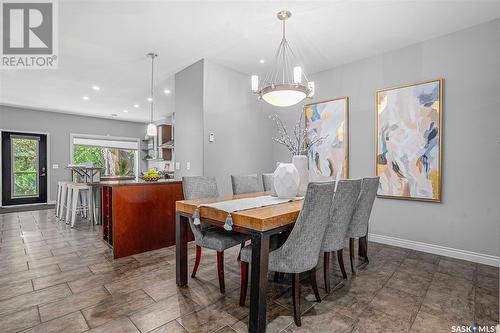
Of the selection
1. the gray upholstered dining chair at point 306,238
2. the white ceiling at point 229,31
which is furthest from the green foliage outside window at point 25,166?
the gray upholstered dining chair at point 306,238

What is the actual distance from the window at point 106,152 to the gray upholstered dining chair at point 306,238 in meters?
7.21

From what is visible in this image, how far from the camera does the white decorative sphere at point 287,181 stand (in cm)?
243

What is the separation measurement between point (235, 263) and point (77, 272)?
163cm

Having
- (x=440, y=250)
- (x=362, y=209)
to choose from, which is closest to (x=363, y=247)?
(x=362, y=209)

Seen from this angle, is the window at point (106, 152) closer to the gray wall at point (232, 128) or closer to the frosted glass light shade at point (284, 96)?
the gray wall at point (232, 128)

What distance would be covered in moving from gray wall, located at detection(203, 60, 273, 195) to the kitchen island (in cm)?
78

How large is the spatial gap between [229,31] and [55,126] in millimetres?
6918

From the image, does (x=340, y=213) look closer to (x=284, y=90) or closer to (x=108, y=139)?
(x=284, y=90)

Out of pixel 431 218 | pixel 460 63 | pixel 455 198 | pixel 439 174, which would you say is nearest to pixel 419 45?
pixel 460 63

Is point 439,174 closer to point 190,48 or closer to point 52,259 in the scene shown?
point 190,48

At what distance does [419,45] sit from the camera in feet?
10.8

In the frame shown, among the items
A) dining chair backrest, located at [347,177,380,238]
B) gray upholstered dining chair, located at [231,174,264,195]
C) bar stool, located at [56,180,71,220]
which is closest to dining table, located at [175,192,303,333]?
dining chair backrest, located at [347,177,380,238]

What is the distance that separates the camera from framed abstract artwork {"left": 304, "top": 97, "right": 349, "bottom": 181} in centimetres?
394

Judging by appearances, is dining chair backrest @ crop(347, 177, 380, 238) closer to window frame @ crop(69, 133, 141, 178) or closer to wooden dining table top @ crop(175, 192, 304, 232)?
wooden dining table top @ crop(175, 192, 304, 232)
